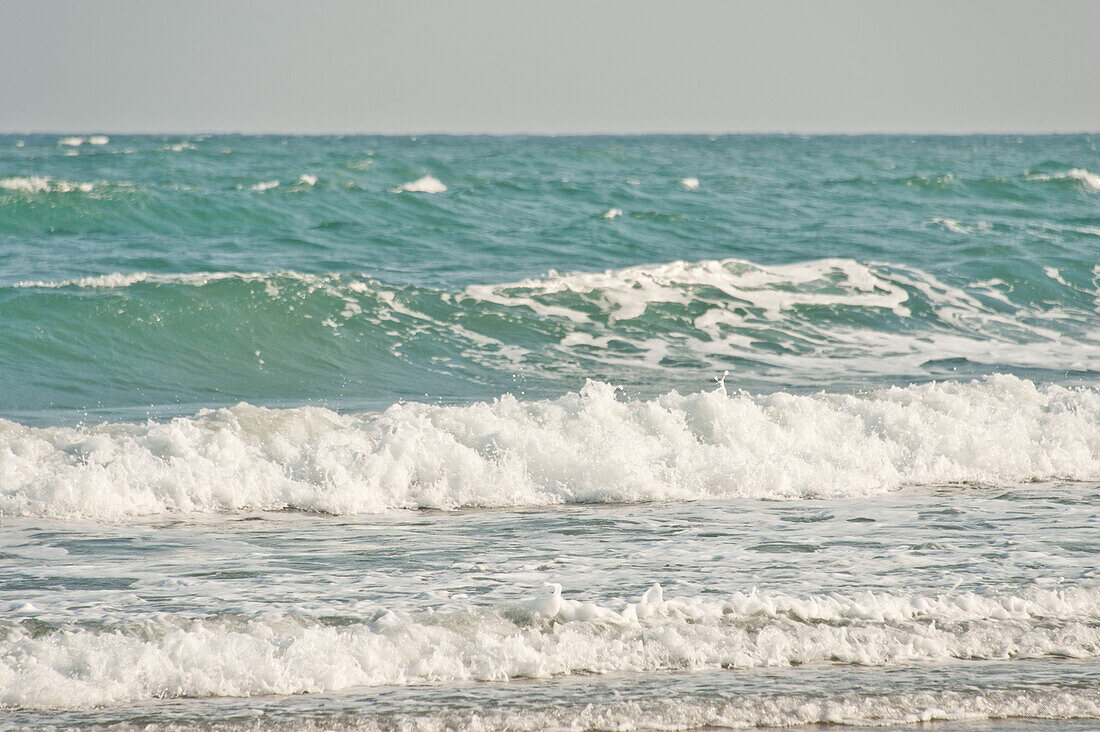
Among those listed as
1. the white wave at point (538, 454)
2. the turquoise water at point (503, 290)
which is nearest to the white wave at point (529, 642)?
the white wave at point (538, 454)

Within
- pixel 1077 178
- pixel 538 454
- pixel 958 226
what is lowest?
pixel 538 454

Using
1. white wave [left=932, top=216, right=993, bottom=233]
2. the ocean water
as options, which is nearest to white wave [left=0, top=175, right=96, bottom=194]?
the ocean water

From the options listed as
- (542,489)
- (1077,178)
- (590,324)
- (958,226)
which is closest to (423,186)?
(958,226)

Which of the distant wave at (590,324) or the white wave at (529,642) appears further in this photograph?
the distant wave at (590,324)

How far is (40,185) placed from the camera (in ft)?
67.7

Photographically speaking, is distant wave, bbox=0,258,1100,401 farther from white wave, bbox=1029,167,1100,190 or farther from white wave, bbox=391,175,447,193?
white wave, bbox=1029,167,1100,190

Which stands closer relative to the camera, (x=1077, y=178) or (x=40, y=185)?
(x=40, y=185)

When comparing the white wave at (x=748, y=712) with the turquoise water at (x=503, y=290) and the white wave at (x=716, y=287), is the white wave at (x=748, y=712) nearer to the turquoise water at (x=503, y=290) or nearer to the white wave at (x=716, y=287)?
the turquoise water at (x=503, y=290)

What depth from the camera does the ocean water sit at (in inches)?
159

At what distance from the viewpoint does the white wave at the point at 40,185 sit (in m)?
20.3

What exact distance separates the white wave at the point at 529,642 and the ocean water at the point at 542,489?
0.05 ft

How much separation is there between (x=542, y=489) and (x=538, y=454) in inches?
12.5

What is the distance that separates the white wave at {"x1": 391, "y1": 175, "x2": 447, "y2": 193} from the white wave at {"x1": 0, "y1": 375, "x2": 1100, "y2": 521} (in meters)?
15.3

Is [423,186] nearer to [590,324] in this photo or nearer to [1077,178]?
[590,324]
